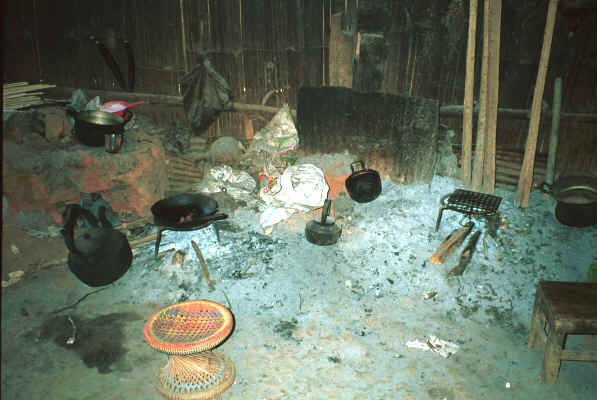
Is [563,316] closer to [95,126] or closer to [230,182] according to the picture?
[230,182]

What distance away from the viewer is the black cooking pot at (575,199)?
177 inches

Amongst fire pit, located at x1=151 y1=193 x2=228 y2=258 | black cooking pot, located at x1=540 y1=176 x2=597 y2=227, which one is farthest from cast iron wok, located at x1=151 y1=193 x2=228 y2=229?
black cooking pot, located at x1=540 y1=176 x2=597 y2=227

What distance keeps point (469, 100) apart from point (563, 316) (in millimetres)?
3218

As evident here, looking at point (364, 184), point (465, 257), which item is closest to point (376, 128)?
point (364, 184)

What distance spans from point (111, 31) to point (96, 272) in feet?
16.7

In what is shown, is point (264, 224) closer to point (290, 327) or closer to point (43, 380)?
point (290, 327)

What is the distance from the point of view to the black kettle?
12.1 ft

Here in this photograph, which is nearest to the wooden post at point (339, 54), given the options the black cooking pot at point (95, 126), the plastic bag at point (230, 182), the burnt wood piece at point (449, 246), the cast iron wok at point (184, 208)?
the plastic bag at point (230, 182)

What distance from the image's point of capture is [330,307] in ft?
12.8

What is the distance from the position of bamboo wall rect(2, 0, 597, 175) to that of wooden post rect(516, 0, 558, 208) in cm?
50

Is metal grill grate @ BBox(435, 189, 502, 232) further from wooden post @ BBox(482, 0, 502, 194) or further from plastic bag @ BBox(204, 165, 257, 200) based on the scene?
plastic bag @ BBox(204, 165, 257, 200)

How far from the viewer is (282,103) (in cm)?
639

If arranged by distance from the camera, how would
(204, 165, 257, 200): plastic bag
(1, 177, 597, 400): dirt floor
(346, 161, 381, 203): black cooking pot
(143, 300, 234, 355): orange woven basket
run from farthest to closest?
(204, 165, 257, 200): plastic bag
(346, 161, 381, 203): black cooking pot
(1, 177, 597, 400): dirt floor
(143, 300, 234, 355): orange woven basket

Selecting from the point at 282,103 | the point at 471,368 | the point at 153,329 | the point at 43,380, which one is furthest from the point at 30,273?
the point at 471,368
